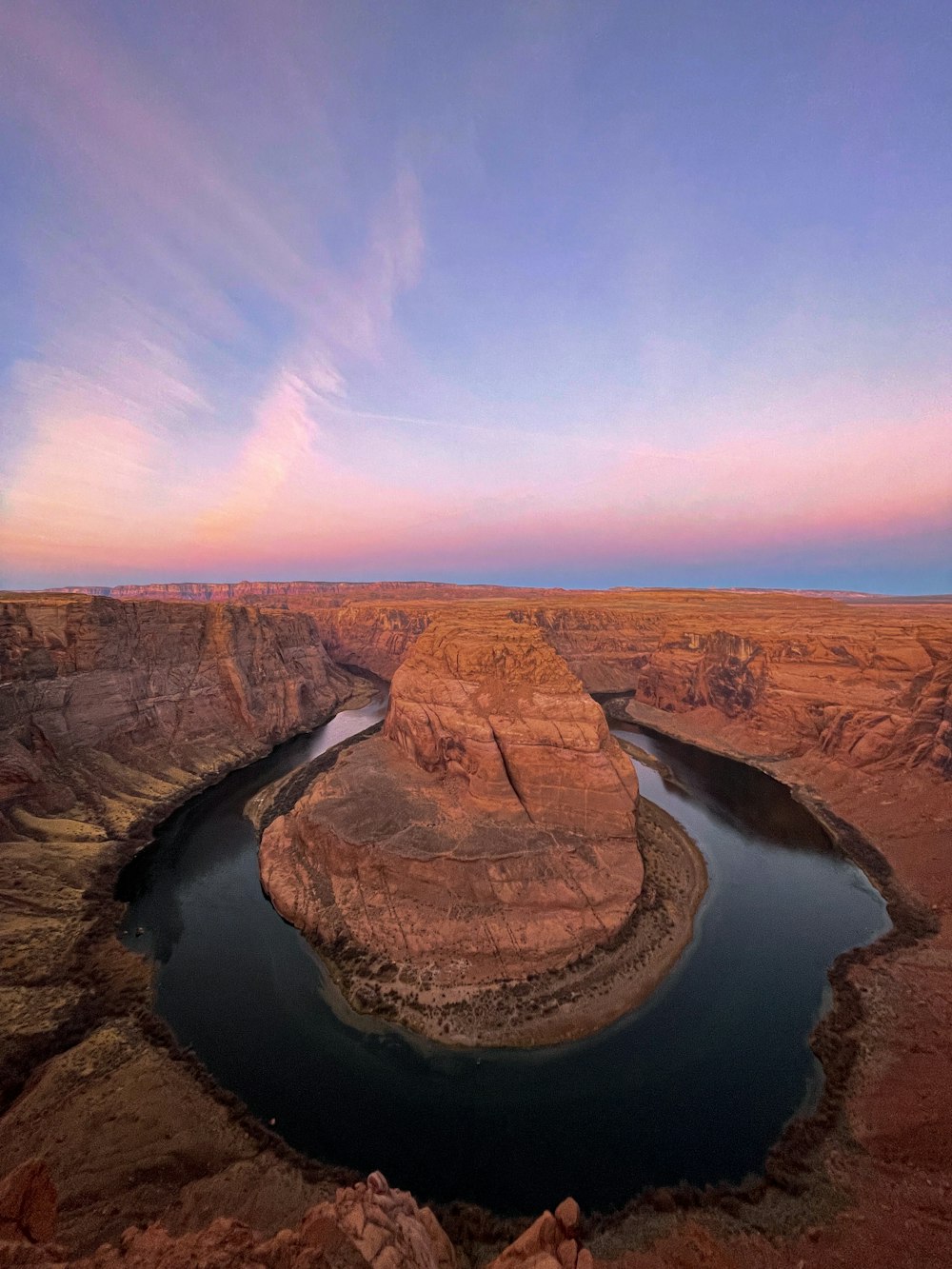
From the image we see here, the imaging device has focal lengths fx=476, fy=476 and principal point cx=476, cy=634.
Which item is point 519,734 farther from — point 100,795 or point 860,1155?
point 100,795

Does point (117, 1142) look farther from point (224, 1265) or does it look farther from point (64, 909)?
point (64, 909)

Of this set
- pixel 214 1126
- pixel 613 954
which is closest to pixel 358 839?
pixel 214 1126

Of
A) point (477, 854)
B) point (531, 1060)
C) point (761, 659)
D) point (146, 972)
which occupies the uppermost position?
point (761, 659)

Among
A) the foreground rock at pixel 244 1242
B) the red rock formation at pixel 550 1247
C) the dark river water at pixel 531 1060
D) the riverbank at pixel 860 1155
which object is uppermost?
the foreground rock at pixel 244 1242

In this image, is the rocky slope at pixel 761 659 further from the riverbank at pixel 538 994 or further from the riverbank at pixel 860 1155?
the riverbank at pixel 538 994

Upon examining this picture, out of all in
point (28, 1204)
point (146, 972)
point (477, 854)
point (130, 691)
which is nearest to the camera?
point (28, 1204)

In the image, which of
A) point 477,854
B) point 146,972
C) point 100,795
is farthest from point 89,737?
point 477,854

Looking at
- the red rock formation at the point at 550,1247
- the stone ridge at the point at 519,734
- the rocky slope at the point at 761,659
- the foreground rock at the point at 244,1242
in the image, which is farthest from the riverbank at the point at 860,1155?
the rocky slope at the point at 761,659
